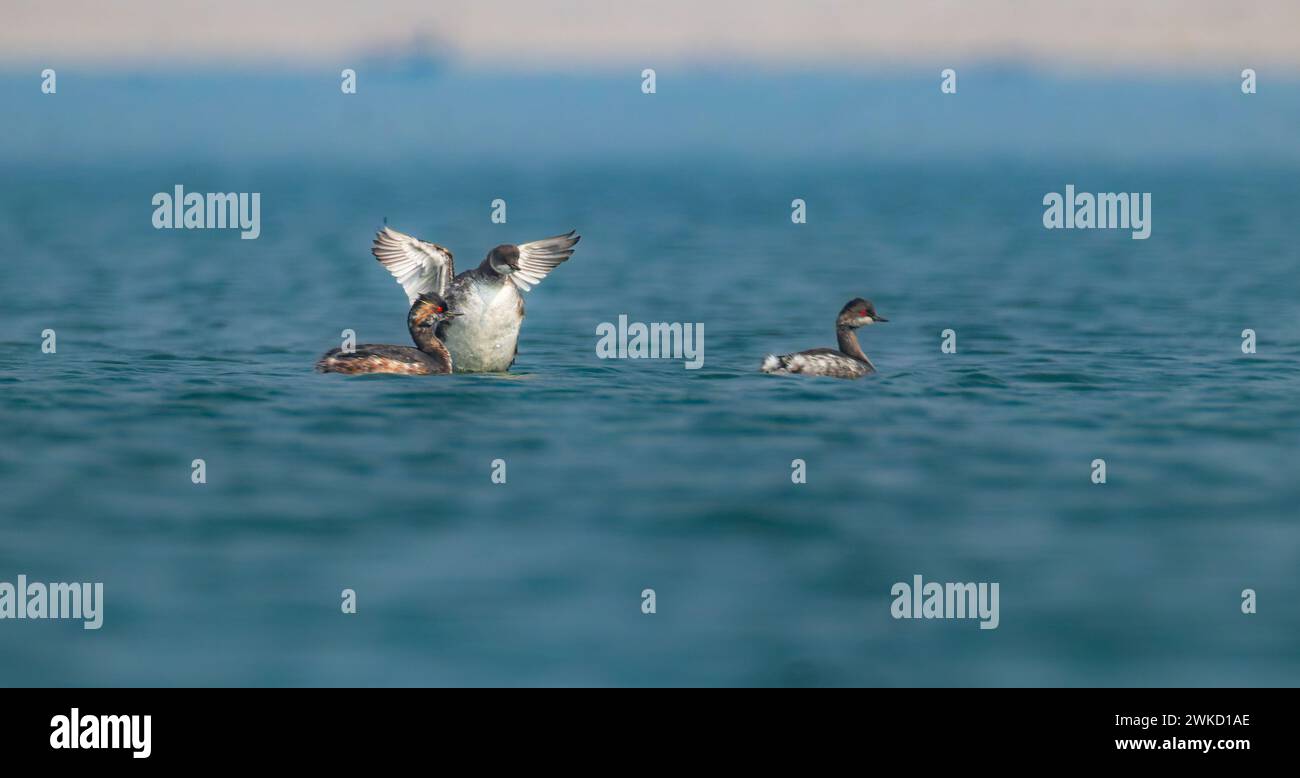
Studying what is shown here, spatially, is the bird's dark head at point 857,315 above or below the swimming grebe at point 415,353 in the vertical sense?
above

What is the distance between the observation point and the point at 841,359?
1986 centimetres

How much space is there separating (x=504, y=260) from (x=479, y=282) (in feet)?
1.64

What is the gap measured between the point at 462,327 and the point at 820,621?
9088 millimetres

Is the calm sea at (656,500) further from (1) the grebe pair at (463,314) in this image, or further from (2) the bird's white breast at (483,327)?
(2) the bird's white breast at (483,327)

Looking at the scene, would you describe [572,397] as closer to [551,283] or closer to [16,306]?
[16,306]

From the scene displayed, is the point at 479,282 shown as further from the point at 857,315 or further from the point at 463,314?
the point at 857,315

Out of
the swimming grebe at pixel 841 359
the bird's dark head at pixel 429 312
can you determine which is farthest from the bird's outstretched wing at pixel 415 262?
the swimming grebe at pixel 841 359

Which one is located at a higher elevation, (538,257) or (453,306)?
(538,257)

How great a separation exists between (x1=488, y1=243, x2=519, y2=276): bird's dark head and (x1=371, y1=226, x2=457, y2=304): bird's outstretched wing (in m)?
0.54

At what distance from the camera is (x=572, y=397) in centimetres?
1886

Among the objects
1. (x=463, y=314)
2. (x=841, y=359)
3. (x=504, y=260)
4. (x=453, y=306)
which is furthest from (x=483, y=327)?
(x=841, y=359)

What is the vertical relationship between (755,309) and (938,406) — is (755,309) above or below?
above

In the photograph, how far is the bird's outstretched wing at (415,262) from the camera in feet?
63.6
